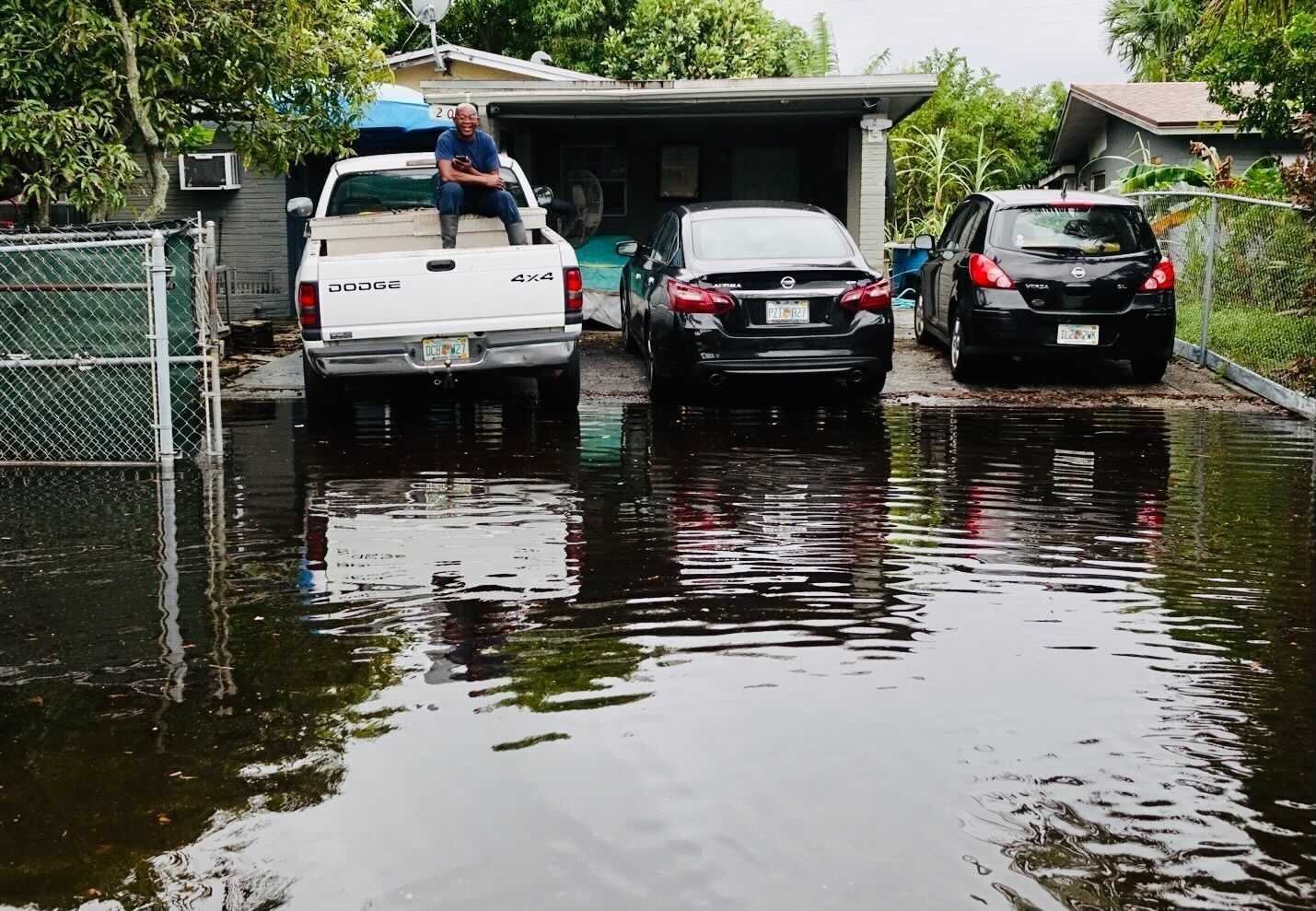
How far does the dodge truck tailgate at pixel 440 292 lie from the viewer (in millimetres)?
10766

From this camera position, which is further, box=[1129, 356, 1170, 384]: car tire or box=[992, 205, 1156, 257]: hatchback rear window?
box=[1129, 356, 1170, 384]: car tire

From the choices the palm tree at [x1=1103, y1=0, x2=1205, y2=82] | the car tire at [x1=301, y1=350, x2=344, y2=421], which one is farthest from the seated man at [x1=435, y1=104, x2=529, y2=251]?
the palm tree at [x1=1103, y1=0, x2=1205, y2=82]

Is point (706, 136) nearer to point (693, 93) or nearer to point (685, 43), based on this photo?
point (693, 93)

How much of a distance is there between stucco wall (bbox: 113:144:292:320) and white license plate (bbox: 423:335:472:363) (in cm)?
1098

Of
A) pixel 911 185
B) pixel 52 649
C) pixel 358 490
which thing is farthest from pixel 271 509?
pixel 911 185

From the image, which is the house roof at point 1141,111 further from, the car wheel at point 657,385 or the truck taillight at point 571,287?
the truck taillight at point 571,287

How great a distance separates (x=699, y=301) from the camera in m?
12.0

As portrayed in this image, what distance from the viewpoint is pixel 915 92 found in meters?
17.2

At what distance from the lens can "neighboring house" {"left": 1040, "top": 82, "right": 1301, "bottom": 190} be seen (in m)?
27.9

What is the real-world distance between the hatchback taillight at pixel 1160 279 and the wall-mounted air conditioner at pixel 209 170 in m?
12.6

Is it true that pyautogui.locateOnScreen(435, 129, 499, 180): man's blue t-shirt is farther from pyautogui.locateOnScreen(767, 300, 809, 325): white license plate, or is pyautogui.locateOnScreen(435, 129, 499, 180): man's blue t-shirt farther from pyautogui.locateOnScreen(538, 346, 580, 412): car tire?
pyautogui.locateOnScreen(767, 300, 809, 325): white license plate

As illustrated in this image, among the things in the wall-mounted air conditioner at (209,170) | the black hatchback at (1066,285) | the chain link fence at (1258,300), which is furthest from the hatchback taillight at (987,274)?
the wall-mounted air conditioner at (209,170)

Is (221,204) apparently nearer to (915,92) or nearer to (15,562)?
(915,92)

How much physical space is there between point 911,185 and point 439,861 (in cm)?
2676
